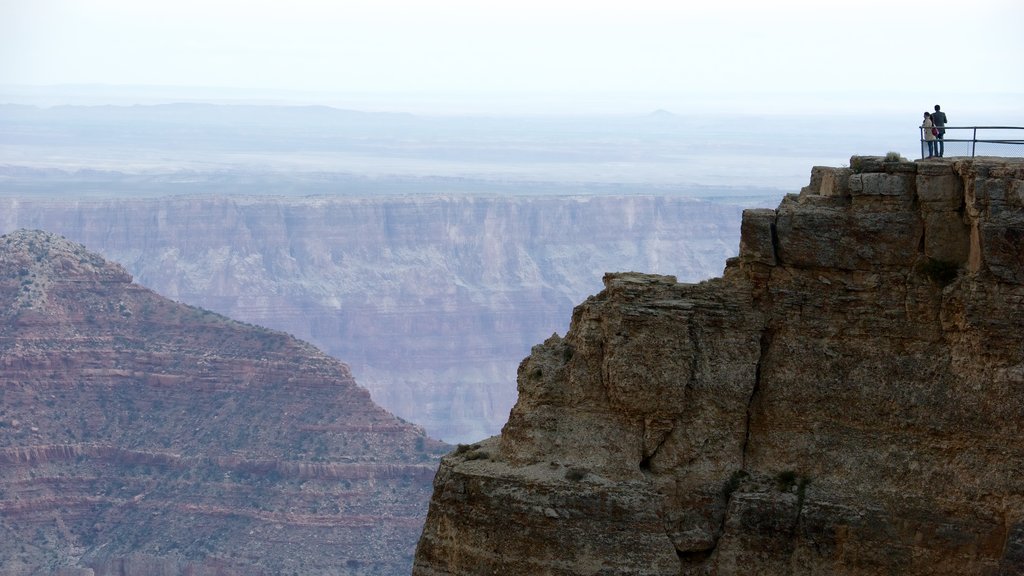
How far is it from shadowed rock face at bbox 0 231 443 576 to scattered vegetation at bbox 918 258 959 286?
121138 millimetres

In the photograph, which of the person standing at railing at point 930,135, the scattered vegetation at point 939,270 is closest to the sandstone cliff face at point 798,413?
the scattered vegetation at point 939,270

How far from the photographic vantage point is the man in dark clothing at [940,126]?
42.0m

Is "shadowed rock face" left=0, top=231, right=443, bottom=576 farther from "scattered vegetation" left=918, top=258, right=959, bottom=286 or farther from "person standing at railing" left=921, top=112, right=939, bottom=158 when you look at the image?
"scattered vegetation" left=918, top=258, right=959, bottom=286

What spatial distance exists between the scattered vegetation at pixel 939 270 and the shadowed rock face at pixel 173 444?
121138 millimetres

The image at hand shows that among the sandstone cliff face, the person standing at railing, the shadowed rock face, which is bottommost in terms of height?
the shadowed rock face

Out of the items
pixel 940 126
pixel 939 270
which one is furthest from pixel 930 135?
pixel 939 270

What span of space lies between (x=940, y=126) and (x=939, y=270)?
504 centimetres

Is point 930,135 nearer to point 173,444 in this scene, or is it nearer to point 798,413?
point 798,413

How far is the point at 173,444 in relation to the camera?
179000mm

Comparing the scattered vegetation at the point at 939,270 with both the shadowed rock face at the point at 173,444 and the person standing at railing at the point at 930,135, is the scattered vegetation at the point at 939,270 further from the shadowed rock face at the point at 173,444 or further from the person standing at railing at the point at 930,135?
the shadowed rock face at the point at 173,444

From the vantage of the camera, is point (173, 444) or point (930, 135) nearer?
point (930, 135)

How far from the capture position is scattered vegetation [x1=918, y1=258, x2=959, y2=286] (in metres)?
38.8

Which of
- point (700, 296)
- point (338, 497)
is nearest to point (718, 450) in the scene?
point (700, 296)

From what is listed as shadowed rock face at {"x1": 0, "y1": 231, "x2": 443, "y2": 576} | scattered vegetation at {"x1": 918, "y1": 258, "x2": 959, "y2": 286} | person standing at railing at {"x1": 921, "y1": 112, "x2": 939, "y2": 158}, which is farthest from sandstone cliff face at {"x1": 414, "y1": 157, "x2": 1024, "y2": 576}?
shadowed rock face at {"x1": 0, "y1": 231, "x2": 443, "y2": 576}
